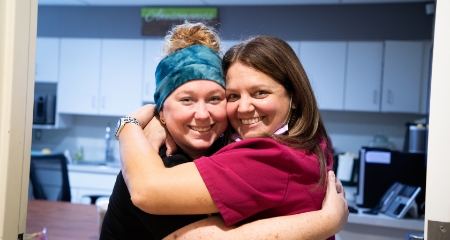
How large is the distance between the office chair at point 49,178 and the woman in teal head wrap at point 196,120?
2622mm

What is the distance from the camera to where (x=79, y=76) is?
516 cm

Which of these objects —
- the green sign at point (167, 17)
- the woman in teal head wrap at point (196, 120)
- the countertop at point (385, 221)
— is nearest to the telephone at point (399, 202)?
the countertop at point (385, 221)

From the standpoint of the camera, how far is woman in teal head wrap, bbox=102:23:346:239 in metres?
1.07

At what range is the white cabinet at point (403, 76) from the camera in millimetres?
4340

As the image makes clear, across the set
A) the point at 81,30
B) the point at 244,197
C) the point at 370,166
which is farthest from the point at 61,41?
the point at 244,197

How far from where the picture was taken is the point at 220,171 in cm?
103

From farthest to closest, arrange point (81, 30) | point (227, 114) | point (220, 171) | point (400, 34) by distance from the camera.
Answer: point (81, 30)
point (400, 34)
point (227, 114)
point (220, 171)

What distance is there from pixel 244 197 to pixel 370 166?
2774mm

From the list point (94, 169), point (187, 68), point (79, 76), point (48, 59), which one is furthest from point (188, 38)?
point (48, 59)

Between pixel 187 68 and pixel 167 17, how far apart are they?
13.7 ft

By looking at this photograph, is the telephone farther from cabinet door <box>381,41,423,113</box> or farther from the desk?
the desk

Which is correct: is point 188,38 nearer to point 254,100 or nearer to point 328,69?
point 254,100

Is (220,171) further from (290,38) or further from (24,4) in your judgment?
(290,38)

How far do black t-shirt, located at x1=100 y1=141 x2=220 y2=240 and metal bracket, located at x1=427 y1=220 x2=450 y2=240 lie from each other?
0.54m
